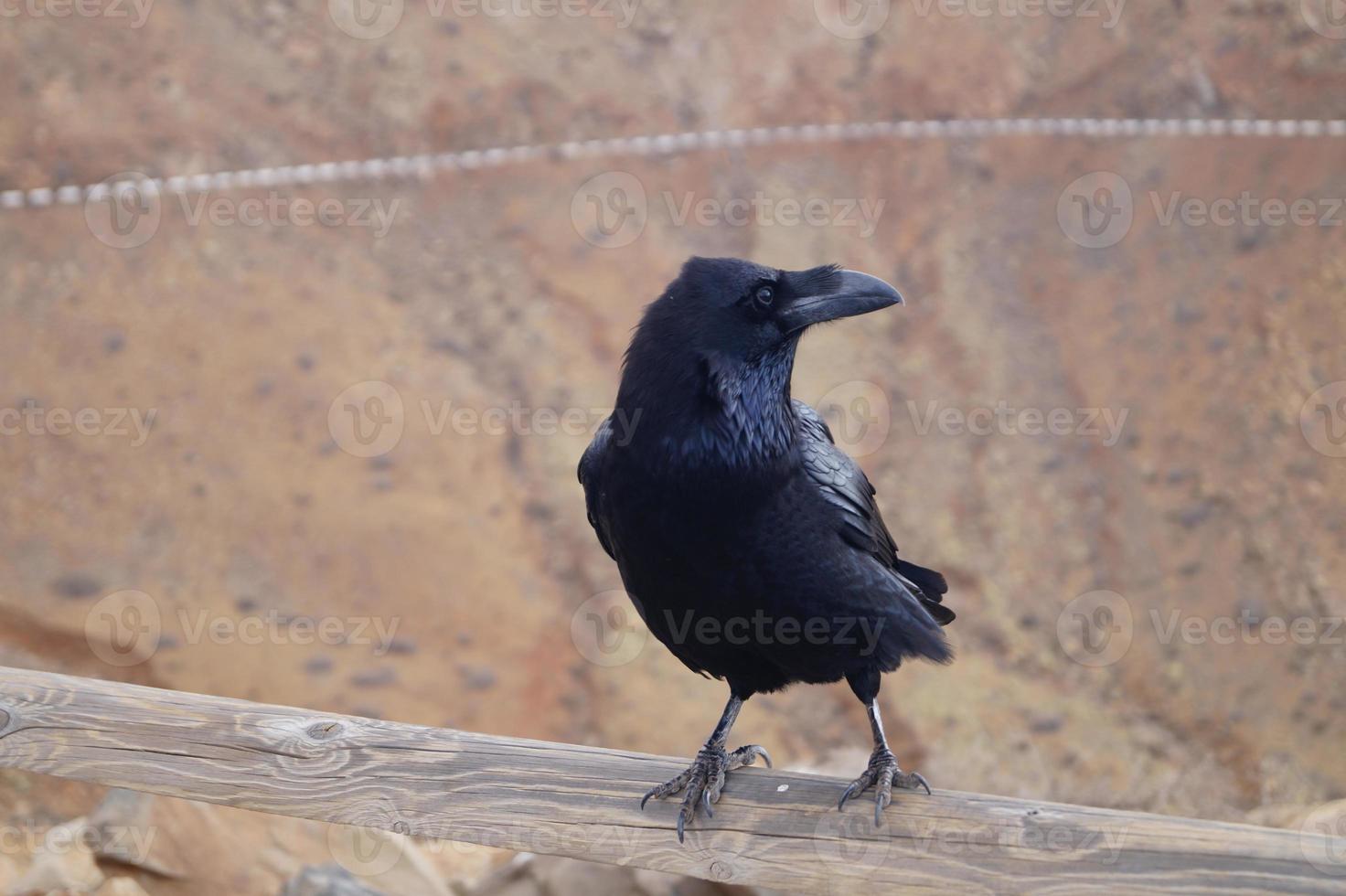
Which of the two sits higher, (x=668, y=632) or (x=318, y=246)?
(x=318, y=246)

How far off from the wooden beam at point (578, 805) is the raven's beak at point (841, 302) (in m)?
1.22

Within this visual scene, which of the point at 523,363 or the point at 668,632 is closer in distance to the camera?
the point at 668,632

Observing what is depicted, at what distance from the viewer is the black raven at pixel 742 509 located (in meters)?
3.12

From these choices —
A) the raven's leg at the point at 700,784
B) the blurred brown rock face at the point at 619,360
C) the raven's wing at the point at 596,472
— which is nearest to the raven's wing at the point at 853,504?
the raven's wing at the point at 596,472

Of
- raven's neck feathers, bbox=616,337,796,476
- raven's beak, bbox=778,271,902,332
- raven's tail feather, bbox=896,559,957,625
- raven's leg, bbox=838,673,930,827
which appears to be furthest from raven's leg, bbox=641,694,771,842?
raven's beak, bbox=778,271,902,332

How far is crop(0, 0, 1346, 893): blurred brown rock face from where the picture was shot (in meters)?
7.71

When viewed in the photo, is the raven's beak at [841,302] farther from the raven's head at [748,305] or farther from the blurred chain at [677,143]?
the blurred chain at [677,143]

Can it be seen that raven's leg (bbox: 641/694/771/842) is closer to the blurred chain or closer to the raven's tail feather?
the raven's tail feather

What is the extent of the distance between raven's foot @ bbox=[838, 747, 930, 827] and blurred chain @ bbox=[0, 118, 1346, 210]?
7679 millimetres

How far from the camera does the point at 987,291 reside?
985cm

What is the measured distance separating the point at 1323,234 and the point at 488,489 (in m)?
6.46

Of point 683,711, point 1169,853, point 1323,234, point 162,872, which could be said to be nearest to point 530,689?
point 683,711

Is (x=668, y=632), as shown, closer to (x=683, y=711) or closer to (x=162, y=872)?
(x=162, y=872)

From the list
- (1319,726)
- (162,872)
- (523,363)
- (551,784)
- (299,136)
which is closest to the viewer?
(551,784)
